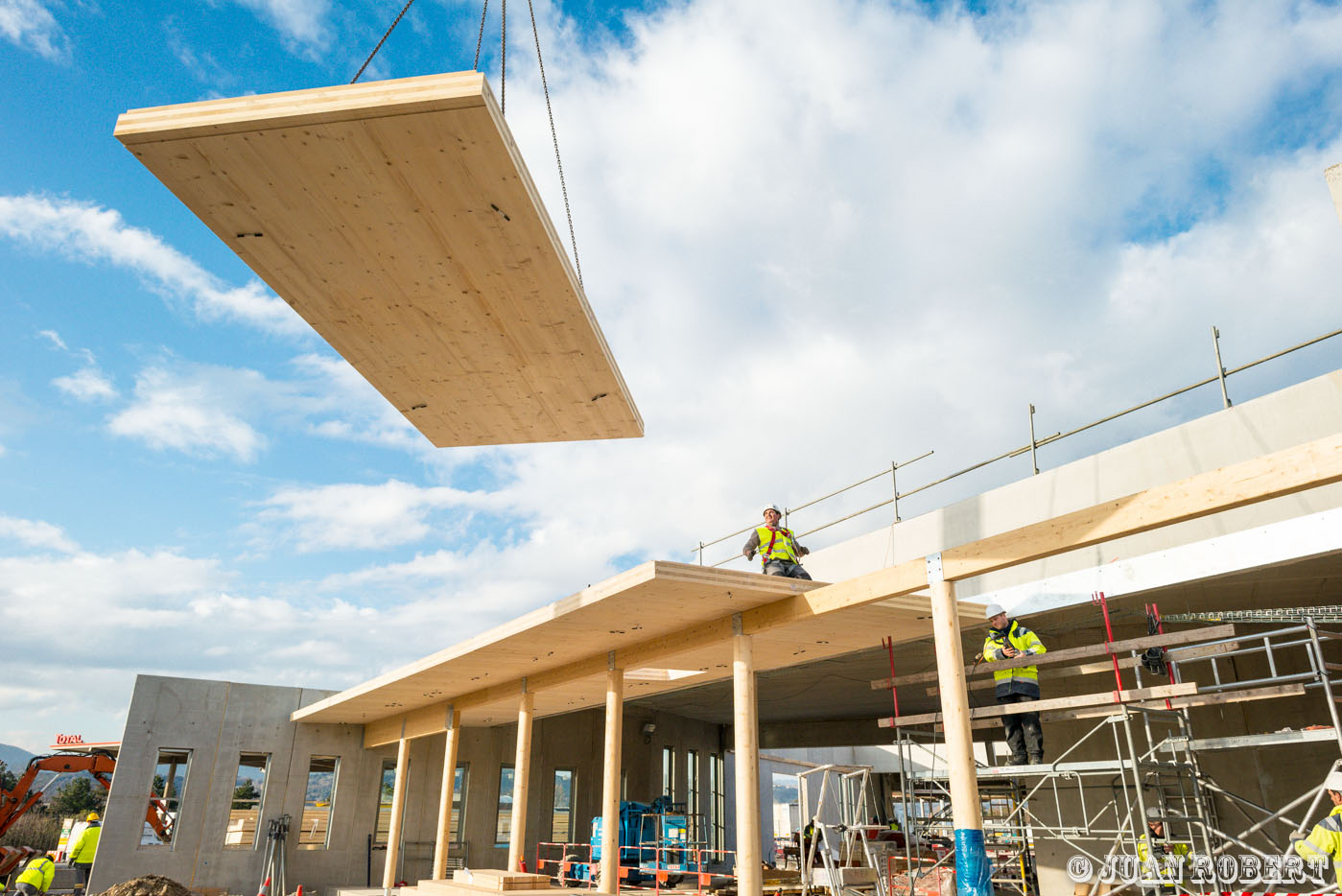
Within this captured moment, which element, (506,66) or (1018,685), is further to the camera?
(1018,685)

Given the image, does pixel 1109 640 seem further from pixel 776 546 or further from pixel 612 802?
pixel 612 802

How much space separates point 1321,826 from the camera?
8281 mm

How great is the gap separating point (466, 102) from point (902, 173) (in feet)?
23.4

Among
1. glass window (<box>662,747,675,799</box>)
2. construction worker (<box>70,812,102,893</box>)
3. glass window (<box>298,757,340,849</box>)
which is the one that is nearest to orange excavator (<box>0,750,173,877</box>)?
construction worker (<box>70,812,102,893</box>)

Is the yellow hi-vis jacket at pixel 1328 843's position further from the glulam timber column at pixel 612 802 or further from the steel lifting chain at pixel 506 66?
the steel lifting chain at pixel 506 66

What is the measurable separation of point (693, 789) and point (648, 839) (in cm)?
638

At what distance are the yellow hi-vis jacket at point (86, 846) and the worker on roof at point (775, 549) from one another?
1589 centimetres

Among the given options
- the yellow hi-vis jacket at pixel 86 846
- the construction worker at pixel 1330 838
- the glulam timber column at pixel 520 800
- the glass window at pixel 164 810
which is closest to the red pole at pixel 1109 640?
the construction worker at pixel 1330 838

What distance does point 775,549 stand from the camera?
1141 cm

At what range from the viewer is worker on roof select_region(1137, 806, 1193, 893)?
Answer: 345 inches

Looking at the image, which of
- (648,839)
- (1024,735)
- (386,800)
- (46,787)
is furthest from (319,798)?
(1024,735)

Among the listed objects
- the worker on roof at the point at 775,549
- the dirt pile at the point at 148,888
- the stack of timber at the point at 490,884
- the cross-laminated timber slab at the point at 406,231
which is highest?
the cross-laminated timber slab at the point at 406,231

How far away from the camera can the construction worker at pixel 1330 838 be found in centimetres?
785

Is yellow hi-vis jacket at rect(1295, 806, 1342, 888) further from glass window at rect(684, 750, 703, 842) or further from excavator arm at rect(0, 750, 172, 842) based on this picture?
excavator arm at rect(0, 750, 172, 842)
